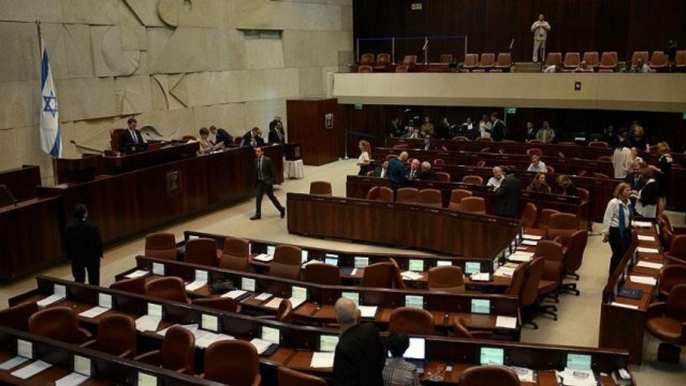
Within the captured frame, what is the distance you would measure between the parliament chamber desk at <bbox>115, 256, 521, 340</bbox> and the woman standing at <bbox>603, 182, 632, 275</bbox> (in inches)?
112

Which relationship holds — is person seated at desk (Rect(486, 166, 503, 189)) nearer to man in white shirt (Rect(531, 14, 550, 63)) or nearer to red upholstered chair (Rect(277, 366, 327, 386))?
red upholstered chair (Rect(277, 366, 327, 386))

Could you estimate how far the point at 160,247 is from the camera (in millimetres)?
9508

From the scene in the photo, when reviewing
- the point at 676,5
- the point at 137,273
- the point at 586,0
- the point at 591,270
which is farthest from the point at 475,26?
the point at 137,273

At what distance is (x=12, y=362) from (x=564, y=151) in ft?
46.4

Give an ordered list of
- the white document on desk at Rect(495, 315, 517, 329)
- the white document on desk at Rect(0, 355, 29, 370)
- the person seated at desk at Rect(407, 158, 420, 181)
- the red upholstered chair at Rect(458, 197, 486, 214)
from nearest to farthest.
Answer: the white document on desk at Rect(0, 355, 29, 370)
the white document on desk at Rect(495, 315, 517, 329)
the red upholstered chair at Rect(458, 197, 486, 214)
the person seated at desk at Rect(407, 158, 420, 181)

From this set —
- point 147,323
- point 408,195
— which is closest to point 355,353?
point 147,323

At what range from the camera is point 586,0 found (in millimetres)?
21250

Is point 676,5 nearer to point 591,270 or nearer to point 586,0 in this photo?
point 586,0

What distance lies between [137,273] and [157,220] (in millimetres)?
4686

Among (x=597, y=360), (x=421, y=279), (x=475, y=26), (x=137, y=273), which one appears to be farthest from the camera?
(x=475, y=26)

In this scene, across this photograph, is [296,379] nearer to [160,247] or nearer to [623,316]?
[623,316]

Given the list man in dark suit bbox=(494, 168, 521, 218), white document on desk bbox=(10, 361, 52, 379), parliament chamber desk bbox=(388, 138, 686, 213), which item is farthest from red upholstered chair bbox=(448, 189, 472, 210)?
white document on desk bbox=(10, 361, 52, 379)

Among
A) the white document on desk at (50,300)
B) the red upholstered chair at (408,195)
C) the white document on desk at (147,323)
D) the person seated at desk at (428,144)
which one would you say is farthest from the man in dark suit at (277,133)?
the white document on desk at (147,323)

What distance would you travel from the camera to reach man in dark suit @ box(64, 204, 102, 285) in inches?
344
